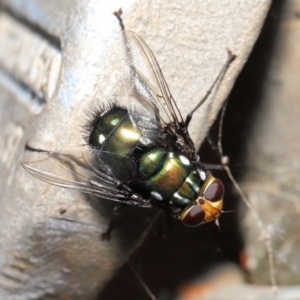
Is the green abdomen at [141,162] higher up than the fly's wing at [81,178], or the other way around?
the green abdomen at [141,162]

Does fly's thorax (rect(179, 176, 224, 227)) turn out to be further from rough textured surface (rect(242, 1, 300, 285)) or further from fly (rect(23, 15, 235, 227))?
rough textured surface (rect(242, 1, 300, 285))

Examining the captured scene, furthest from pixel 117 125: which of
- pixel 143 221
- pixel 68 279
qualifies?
pixel 68 279

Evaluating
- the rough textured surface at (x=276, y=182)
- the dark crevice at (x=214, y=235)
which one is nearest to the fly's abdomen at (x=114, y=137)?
the dark crevice at (x=214, y=235)

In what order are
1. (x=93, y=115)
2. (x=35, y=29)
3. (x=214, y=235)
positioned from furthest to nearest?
(x=214, y=235) < (x=35, y=29) < (x=93, y=115)

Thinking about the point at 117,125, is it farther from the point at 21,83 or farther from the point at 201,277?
the point at 201,277

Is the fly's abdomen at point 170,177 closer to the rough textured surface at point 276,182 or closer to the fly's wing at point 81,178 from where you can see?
the fly's wing at point 81,178

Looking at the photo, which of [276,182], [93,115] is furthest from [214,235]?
[93,115]

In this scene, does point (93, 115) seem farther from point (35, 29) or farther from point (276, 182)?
point (276, 182)
